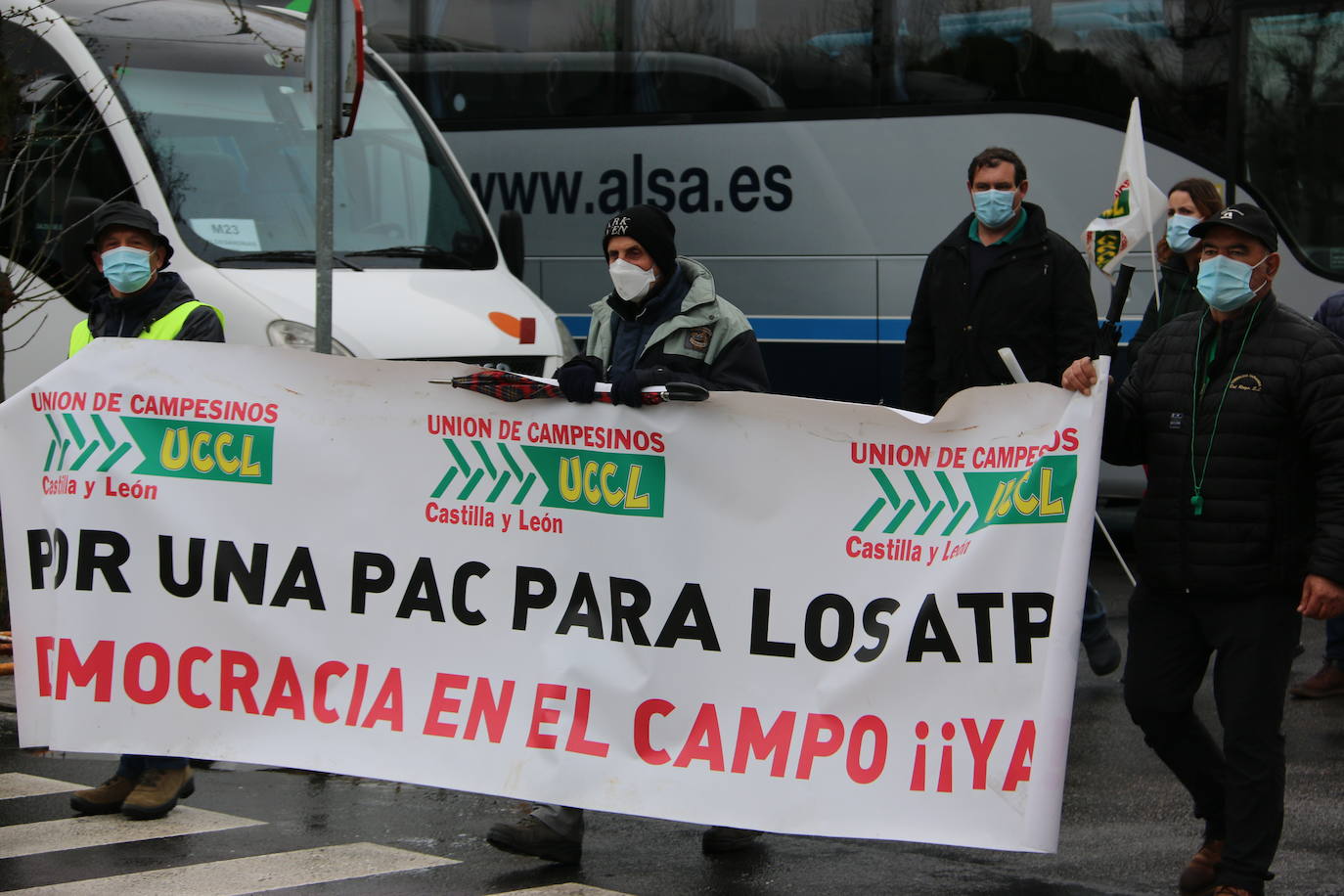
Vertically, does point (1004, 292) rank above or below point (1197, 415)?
above

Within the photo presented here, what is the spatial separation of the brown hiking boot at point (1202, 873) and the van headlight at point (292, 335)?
532 cm

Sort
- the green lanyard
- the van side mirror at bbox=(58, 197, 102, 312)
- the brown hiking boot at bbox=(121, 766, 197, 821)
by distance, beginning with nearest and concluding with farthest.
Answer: the green lanyard, the brown hiking boot at bbox=(121, 766, 197, 821), the van side mirror at bbox=(58, 197, 102, 312)

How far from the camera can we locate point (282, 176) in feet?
34.3

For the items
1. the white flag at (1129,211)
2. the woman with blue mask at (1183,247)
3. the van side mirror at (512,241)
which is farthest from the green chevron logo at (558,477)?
the van side mirror at (512,241)

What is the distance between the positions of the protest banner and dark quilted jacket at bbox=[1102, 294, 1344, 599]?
30cm

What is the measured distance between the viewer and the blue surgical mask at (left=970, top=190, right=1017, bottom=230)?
7.17m

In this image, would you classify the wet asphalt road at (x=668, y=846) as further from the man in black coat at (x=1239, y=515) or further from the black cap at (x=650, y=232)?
the black cap at (x=650, y=232)

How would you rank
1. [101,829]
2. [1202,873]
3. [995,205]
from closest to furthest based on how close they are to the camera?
1. [1202,873]
2. [101,829]
3. [995,205]

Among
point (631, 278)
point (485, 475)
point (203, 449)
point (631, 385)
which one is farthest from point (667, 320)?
point (203, 449)

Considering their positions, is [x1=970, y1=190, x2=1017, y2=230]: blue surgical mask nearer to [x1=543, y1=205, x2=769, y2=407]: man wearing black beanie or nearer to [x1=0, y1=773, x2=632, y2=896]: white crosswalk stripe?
[x1=543, y1=205, x2=769, y2=407]: man wearing black beanie

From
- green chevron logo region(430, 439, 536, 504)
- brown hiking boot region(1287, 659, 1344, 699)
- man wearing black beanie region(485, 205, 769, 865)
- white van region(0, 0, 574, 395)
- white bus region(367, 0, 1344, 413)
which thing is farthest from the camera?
white bus region(367, 0, 1344, 413)

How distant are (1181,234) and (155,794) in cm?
430

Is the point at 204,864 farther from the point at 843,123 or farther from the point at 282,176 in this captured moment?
the point at 843,123

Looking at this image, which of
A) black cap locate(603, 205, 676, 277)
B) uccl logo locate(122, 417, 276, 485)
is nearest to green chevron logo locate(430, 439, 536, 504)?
uccl logo locate(122, 417, 276, 485)
